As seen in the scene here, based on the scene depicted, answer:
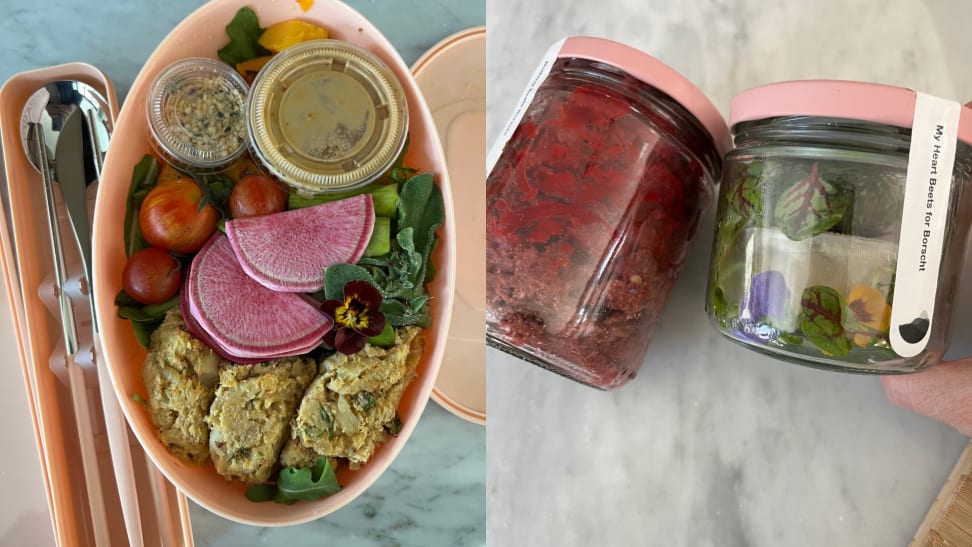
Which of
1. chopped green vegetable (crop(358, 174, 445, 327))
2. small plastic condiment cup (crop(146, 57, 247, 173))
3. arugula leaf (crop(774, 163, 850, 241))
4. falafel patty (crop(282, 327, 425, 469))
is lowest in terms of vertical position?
falafel patty (crop(282, 327, 425, 469))

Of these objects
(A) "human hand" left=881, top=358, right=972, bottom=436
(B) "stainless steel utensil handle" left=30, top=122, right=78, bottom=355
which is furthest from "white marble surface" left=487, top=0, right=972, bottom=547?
(B) "stainless steel utensil handle" left=30, top=122, right=78, bottom=355

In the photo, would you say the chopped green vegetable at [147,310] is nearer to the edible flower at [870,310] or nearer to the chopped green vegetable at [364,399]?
the chopped green vegetable at [364,399]

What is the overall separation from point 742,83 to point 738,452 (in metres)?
0.32

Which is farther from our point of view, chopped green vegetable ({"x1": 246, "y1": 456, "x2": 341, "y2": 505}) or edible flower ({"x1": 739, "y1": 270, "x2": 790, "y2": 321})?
chopped green vegetable ({"x1": 246, "y1": 456, "x2": 341, "y2": 505})

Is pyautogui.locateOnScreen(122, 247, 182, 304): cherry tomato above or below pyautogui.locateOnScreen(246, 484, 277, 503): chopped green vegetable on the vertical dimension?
above

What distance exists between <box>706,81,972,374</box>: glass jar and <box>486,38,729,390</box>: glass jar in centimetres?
5

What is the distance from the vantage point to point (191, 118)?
56 cm

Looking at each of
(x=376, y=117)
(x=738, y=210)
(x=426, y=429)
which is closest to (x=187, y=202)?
(x=376, y=117)

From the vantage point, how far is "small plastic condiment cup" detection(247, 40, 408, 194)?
528 millimetres

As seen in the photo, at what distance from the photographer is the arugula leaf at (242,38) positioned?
0.57 metres

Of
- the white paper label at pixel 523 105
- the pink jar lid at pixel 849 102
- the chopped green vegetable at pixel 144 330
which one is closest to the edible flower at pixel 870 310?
the pink jar lid at pixel 849 102

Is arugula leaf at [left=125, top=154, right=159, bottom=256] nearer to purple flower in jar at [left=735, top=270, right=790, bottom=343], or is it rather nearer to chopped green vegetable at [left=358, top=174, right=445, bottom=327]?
chopped green vegetable at [left=358, top=174, right=445, bottom=327]

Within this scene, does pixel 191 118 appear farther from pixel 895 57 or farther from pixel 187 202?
pixel 895 57

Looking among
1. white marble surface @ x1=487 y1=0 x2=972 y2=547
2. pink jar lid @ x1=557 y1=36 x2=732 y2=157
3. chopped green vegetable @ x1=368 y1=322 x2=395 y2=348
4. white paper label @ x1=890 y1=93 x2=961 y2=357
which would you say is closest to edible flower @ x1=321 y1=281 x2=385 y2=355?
chopped green vegetable @ x1=368 y1=322 x2=395 y2=348
